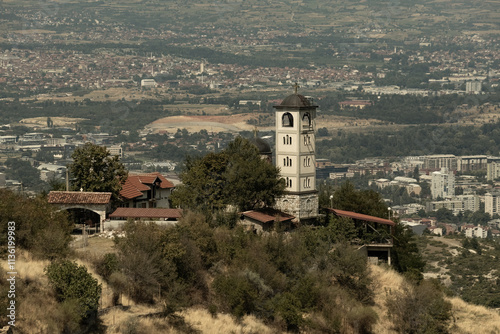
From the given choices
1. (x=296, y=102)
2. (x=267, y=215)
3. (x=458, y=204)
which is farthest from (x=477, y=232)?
(x=267, y=215)

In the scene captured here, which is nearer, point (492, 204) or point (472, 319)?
point (472, 319)

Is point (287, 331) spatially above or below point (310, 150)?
below

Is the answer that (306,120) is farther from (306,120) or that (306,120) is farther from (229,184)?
(229,184)

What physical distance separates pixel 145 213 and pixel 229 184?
332cm

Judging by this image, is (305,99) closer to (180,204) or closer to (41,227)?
(180,204)

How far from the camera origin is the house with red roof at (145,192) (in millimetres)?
39562

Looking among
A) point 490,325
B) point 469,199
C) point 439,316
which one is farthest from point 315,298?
point 469,199

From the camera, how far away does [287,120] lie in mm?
38938

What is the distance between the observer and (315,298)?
3161 centimetres

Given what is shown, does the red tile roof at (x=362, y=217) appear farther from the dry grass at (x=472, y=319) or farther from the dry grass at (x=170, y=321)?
the dry grass at (x=170, y=321)

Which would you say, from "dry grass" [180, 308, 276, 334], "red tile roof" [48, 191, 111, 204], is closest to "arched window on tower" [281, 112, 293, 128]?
"red tile roof" [48, 191, 111, 204]

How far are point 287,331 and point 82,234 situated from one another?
8.79 meters

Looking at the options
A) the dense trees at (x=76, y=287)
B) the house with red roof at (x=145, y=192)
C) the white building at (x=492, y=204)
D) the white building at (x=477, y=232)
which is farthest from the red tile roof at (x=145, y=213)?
the white building at (x=492, y=204)

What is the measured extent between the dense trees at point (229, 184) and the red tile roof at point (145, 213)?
1.01 m
